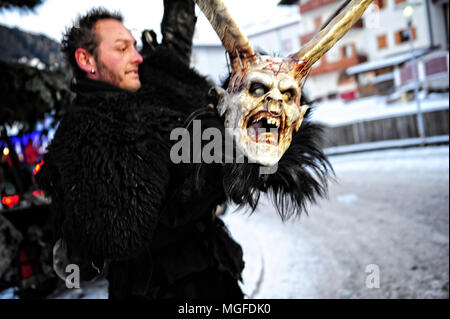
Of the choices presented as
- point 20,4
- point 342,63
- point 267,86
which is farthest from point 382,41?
point 267,86

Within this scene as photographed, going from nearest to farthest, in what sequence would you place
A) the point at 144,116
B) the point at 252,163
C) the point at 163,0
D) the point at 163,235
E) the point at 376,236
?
the point at 252,163 → the point at 144,116 → the point at 163,235 → the point at 163,0 → the point at 376,236

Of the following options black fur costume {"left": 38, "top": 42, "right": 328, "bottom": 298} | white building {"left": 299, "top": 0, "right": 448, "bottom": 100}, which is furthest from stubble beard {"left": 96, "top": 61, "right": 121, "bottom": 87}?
white building {"left": 299, "top": 0, "right": 448, "bottom": 100}

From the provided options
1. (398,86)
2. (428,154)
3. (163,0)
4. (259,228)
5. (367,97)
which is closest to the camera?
(163,0)

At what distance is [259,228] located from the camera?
6.11m

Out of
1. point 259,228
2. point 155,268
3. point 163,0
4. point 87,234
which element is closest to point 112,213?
point 87,234

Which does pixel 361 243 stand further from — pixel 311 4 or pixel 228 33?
pixel 311 4

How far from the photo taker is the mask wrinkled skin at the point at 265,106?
3.28 ft

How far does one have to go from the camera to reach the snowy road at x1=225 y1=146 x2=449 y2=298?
3.40m

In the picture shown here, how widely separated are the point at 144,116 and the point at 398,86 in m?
25.5

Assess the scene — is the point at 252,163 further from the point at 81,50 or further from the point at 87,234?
the point at 81,50

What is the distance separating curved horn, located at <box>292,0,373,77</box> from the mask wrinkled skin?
0.03 meters

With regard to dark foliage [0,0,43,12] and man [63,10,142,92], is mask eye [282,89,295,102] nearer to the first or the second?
man [63,10,142,92]

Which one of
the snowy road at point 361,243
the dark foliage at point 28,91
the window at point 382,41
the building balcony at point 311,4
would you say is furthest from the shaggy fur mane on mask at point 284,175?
Answer: the window at point 382,41

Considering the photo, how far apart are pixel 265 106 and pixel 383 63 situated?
27752 millimetres
